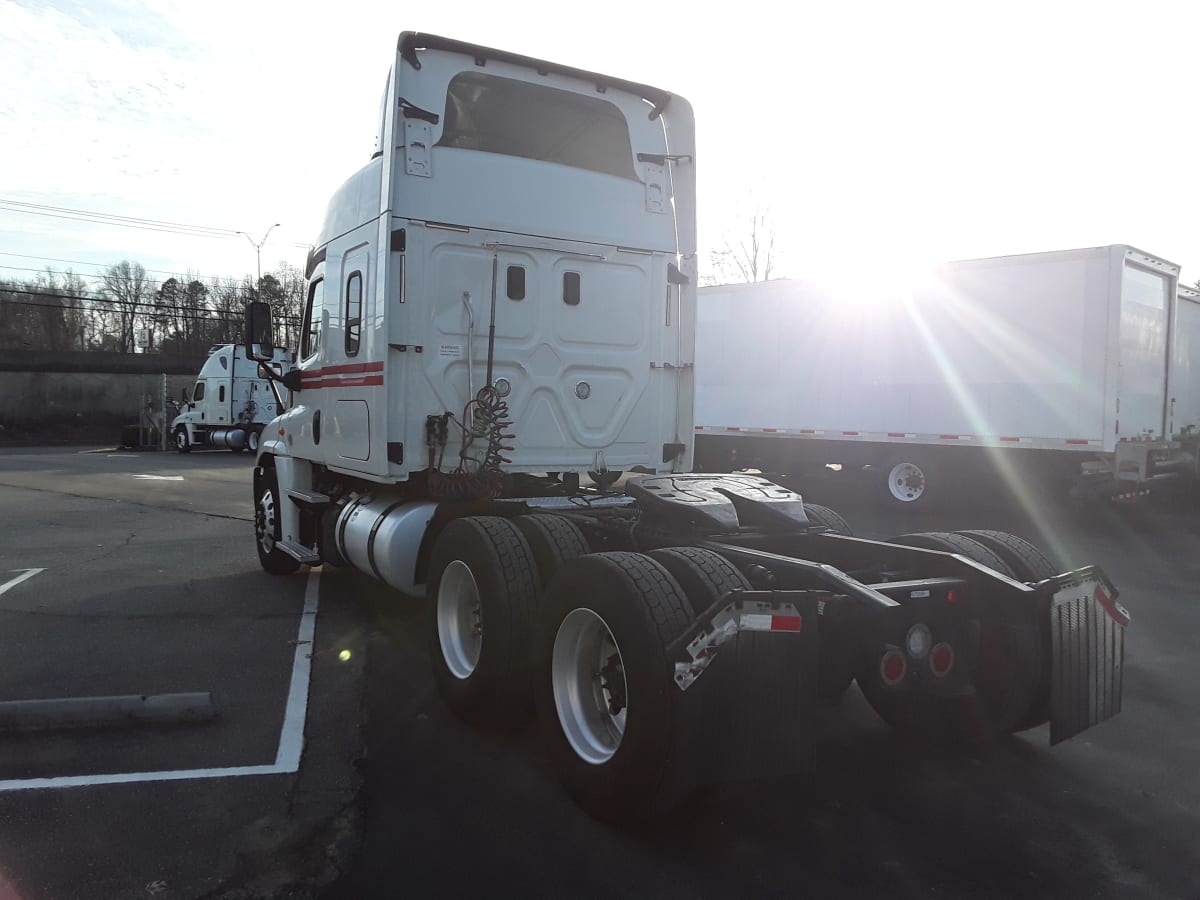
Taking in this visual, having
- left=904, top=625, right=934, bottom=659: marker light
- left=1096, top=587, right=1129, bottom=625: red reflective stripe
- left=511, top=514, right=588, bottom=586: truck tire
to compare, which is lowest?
left=904, top=625, right=934, bottom=659: marker light

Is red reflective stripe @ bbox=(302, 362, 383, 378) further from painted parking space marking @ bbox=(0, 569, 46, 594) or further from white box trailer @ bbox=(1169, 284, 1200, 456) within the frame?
white box trailer @ bbox=(1169, 284, 1200, 456)

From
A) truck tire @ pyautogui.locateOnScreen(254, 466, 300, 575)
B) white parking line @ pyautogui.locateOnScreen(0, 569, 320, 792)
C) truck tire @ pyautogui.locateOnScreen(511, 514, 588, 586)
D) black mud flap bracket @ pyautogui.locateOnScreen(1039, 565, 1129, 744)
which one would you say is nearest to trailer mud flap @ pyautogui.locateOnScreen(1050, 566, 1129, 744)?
black mud flap bracket @ pyautogui.locateOnScreen(1039, 565, 1129, 744)

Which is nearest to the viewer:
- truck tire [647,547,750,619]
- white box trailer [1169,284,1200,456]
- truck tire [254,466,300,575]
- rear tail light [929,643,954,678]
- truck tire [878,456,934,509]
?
truck tire [647,547,750,619]

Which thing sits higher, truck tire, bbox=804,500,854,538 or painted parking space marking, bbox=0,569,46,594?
truck tire, bbox=804,500,854,538

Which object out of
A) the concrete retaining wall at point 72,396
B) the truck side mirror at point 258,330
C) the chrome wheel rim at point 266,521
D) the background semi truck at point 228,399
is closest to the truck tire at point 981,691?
the truck side mirror at point 258,330

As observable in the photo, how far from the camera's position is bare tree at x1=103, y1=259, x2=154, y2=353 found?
57.7 meters

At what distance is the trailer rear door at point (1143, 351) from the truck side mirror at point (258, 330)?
10932 mm

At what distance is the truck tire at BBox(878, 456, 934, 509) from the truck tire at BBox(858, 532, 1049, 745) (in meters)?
10.4

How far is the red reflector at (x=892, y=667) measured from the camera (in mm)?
3750

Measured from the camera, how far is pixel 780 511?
4.75 metres

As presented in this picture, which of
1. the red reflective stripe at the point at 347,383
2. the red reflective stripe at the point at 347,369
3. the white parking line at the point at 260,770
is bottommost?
the white parking line at the point at 260,770

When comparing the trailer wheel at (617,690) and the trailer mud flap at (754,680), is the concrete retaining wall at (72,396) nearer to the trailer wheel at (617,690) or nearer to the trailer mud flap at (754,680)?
the trailer wheel at (617,690)

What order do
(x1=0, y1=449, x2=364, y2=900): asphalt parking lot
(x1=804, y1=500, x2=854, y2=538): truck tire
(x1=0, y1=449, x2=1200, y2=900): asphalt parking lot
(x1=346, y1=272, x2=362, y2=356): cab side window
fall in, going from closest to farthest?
1. (x1=0, y1=449, x2=1200, y2=900): asphalt parking lot
2. (x1=0, y1=449, x2=364, y2=900): asphalt parking lot
3. (x1=804, y1=500, x2=854, y2=538): truck tire
4. (x1=346, y1=272, x2=362, y2=356): cab side window

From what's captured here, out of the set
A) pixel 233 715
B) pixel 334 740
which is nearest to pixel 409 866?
pixel 334 740
